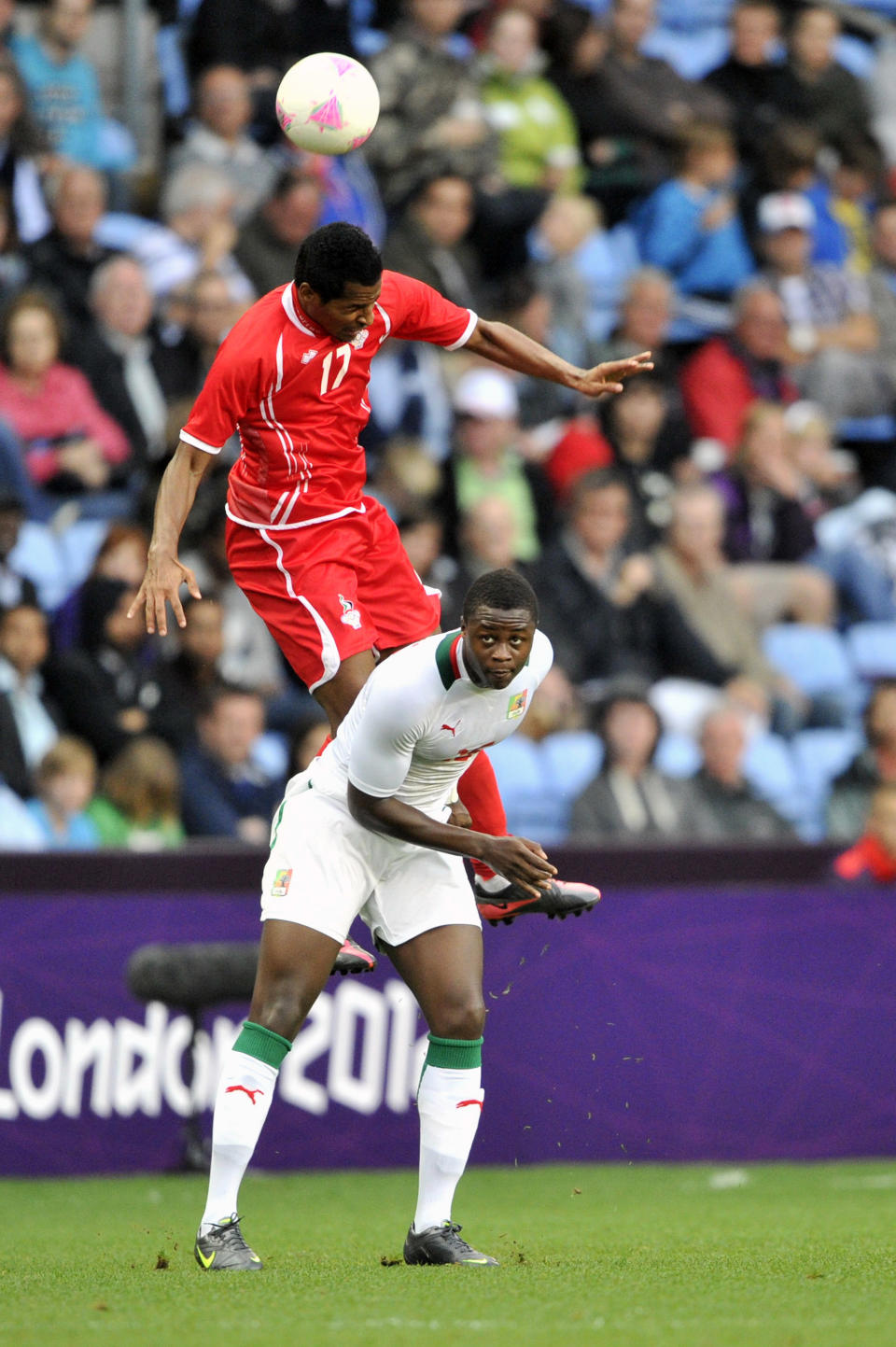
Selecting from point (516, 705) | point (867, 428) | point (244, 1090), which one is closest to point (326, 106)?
point (516, 705)

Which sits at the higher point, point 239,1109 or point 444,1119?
point 239,1109

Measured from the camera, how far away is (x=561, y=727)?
12398mm

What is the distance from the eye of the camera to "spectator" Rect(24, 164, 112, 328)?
509 inches

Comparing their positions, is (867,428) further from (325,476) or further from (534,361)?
(325,476)

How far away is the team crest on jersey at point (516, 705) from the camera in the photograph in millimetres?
6562

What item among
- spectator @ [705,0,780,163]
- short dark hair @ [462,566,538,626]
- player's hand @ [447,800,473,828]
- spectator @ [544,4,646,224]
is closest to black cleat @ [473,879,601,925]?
player's hand @ [447,800,473,828]

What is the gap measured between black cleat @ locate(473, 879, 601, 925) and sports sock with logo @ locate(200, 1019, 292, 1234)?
98cm

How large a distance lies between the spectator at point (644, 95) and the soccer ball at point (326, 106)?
9801mm

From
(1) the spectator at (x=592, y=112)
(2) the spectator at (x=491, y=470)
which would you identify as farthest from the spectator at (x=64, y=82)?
(1) the spectator at (x=592, y=112)

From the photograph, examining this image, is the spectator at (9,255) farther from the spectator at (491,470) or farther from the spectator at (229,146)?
the spectator at (491,470)

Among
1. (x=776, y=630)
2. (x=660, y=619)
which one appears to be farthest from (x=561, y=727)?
(x=776, y=630)

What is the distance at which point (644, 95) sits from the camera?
1672cm

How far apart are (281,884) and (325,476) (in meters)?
1.38

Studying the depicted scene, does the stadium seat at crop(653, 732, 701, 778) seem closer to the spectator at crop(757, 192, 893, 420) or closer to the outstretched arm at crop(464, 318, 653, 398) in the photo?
the spectator at crop(757, 192, 893, 420)
